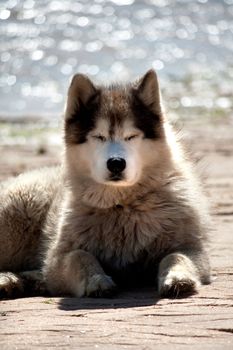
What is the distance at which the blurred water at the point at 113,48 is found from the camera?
59.6ft

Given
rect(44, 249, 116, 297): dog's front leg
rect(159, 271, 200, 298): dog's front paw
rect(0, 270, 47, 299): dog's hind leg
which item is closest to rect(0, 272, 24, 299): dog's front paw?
rect(0, 270, 47, 299): dog's hind leg

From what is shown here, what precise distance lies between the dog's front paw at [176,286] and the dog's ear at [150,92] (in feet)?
4.16

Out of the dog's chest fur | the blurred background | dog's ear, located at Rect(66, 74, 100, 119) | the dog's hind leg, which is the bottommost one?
the blurred background

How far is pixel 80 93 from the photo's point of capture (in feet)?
21.5

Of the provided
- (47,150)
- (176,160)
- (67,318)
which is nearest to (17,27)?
(47,150)

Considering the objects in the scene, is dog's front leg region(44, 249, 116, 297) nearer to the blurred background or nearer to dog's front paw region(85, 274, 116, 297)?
dog's front paw region(85, 274, 116, 297)

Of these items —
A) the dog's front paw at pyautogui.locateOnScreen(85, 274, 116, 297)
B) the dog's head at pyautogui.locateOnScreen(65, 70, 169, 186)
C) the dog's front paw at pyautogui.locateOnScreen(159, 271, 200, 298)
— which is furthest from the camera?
the dog's head at pyautogui.locateOnScreen(65, 70, 169, 186)

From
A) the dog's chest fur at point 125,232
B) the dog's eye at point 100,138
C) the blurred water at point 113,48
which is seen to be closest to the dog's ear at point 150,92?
the dog's eye at point 100,138

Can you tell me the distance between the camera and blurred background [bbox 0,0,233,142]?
17578mm

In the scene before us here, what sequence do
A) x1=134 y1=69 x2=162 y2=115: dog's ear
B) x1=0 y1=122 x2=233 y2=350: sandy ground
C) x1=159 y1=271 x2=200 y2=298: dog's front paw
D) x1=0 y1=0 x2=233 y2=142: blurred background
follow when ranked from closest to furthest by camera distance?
1. x1=0 y1=122 x2=233 y2=350: sandy ground
2. x1=159 y1=271 x2=200 y2=298: dog's front paw
3. x1=134 y1=69 x2=162 y2=115: dog's ear
4. x1=0 y1=0 x2=233 y2=142: blurred background

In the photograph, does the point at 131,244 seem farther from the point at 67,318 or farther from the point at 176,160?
the point at 67,318

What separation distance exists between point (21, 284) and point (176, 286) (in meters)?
1.30

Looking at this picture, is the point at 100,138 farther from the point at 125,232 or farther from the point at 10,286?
the point at 10,286

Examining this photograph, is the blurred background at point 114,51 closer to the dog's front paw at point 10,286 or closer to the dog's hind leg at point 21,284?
the dog's hind leg at point 21,284
